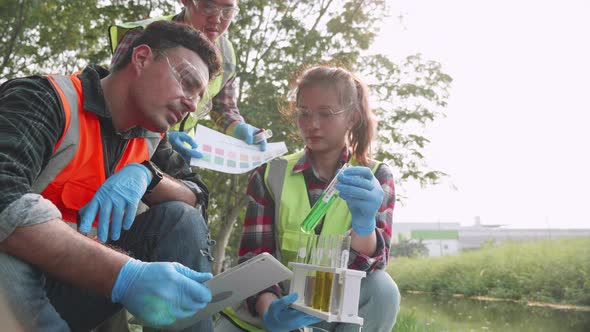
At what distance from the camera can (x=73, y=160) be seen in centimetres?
143

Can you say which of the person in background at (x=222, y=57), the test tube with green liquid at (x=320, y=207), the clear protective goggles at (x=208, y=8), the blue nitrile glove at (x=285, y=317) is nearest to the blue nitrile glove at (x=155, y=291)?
the blue nitrile glove at (x=285, y=317)

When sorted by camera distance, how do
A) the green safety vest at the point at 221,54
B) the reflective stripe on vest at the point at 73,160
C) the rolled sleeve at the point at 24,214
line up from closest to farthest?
the rolled sleeve at the point at 24,214 → the reflective stripe on vest at the point at 73,160 → the green safety vest at the point at 221,54

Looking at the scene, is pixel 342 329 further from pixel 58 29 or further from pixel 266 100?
pixel 58 29

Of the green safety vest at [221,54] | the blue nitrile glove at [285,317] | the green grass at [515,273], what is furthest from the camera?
the green grass at [515,273]

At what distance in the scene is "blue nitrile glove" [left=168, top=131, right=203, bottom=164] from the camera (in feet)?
6.87

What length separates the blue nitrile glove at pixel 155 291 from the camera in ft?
3.81

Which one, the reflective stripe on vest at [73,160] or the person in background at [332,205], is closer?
the reflective stripe on vest at [73,160]

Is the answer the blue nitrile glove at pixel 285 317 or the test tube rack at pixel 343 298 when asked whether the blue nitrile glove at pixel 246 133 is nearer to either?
the blue nitrile glove at pixel 285 317

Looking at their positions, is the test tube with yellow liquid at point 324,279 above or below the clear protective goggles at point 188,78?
below

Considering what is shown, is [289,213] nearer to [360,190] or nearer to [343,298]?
[360,190]

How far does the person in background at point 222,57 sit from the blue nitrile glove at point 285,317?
2.50 ft

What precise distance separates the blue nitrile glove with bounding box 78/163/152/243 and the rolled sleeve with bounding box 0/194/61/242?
255mm

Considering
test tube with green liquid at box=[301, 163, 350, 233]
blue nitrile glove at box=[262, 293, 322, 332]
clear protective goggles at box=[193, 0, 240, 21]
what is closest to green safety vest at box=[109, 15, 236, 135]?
clear protective goggles at box=[193, 0, 240, 21]

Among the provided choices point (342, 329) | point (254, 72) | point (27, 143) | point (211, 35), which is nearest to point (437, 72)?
point (254, 72)
